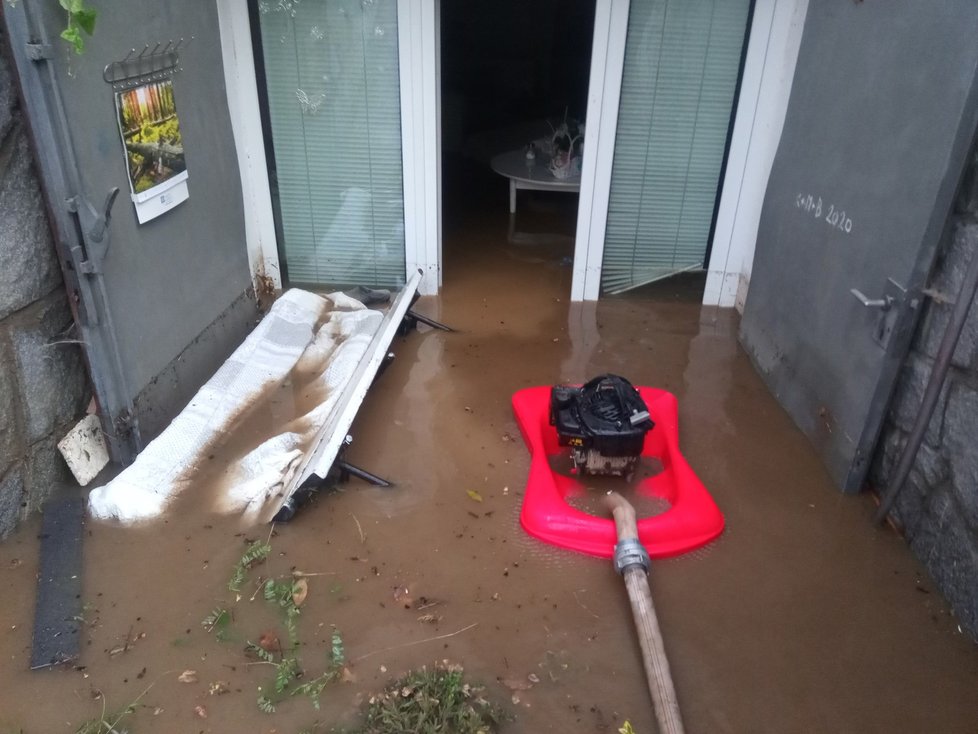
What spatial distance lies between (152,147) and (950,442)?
3.35 m

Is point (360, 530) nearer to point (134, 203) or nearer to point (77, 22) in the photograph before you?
point (134, 203)

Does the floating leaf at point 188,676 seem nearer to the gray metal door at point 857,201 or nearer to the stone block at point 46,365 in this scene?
the stone block at point 46,365

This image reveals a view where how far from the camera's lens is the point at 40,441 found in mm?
2723

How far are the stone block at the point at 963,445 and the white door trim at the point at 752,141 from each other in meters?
2.01

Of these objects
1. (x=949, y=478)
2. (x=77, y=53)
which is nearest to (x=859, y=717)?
(x=949, y=478)

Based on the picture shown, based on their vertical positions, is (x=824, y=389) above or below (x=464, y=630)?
above

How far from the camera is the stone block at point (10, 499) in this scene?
2.59 m

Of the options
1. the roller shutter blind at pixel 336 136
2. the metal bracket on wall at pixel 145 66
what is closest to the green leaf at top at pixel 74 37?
the metal bracket on wall at pixel 145 66

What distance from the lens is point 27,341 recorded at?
261cm

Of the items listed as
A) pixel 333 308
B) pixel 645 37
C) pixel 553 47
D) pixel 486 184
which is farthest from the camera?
pixel 553 47

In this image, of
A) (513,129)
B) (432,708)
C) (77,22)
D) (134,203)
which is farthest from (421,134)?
(513,129)

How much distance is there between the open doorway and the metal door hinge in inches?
119

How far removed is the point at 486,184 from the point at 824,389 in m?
4.73

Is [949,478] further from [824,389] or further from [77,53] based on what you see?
[77,53]
